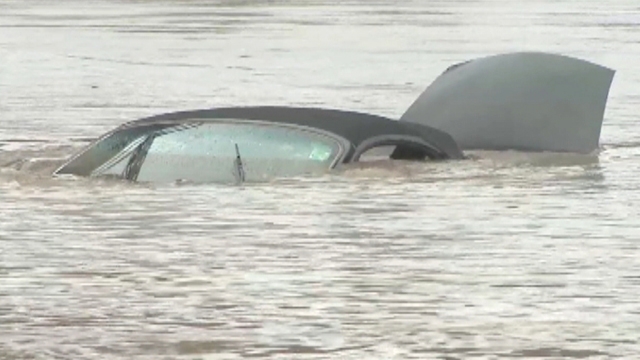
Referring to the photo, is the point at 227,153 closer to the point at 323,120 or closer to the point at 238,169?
the point at 238,169

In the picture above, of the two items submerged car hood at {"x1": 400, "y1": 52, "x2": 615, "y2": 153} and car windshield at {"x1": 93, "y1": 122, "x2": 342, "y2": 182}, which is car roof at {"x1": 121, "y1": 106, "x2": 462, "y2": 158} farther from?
submerged car hood at {"x1": 400, "y1": 52, "x2": 615, "y2": 153}

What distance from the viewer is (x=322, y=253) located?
456 inches

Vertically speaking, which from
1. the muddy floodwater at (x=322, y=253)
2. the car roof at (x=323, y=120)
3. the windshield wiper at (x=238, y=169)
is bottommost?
the muddy floodwater at (x=322, y=253)

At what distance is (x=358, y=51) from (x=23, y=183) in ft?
69.8

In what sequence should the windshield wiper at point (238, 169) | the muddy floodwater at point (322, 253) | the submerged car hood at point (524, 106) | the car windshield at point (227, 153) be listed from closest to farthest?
the muddy floodwater at point (322, 253) < the car windshield at point (227, 153) < the windshield wiper at point (238, 169) < the submerged car hood at point (524, 106)

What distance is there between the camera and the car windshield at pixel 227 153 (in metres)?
14.7

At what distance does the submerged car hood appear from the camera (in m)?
17.1

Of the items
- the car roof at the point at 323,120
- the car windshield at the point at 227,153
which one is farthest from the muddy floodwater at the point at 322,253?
the car roof at the point at 323,120

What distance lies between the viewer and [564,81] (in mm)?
17219

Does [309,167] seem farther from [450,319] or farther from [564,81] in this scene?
[450,319]

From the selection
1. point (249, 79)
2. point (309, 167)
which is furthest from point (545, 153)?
point (249, 79)

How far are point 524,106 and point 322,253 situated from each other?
5926 mm

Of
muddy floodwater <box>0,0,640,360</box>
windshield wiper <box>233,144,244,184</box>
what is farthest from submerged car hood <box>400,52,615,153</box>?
windshield wiper <box>233,144,244,184</box>

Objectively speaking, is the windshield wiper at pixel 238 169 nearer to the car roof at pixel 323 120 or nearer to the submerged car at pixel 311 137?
the submerged car at pixel 311 137
